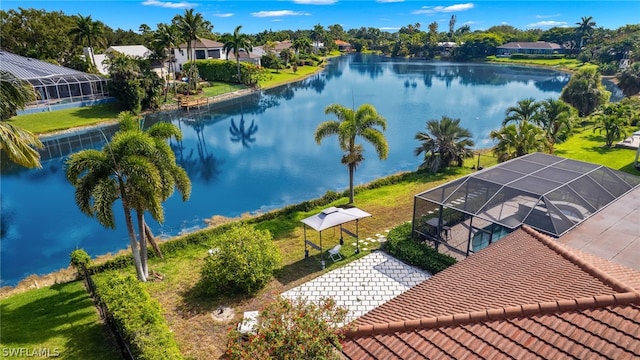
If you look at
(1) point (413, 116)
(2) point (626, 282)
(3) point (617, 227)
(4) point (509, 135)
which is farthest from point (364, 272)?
(1) point (413, 116)

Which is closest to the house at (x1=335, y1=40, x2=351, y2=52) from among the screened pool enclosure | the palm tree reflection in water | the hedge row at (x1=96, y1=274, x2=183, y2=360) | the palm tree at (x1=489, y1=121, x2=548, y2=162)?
the palm tree reflection in water

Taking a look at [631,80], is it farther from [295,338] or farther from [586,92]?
[295,338]

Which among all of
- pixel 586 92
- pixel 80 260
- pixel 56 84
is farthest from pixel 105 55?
pixel 586 92

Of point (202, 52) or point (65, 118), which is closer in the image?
point (65, 118)

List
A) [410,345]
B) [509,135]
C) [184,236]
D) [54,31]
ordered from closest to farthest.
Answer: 1. [410,345]
2. [184,236]
3. [509,135]
4. [54,31]

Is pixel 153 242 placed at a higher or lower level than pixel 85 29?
lower

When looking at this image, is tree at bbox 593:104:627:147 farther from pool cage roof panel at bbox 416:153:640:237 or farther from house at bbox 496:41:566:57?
house at bbox 496:41:566:57

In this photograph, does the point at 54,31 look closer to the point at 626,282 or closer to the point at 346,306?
the point at 346,306

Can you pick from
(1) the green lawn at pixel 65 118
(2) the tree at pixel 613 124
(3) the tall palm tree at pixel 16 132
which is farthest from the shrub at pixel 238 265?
(1) the green lawn at pixel 65 118
